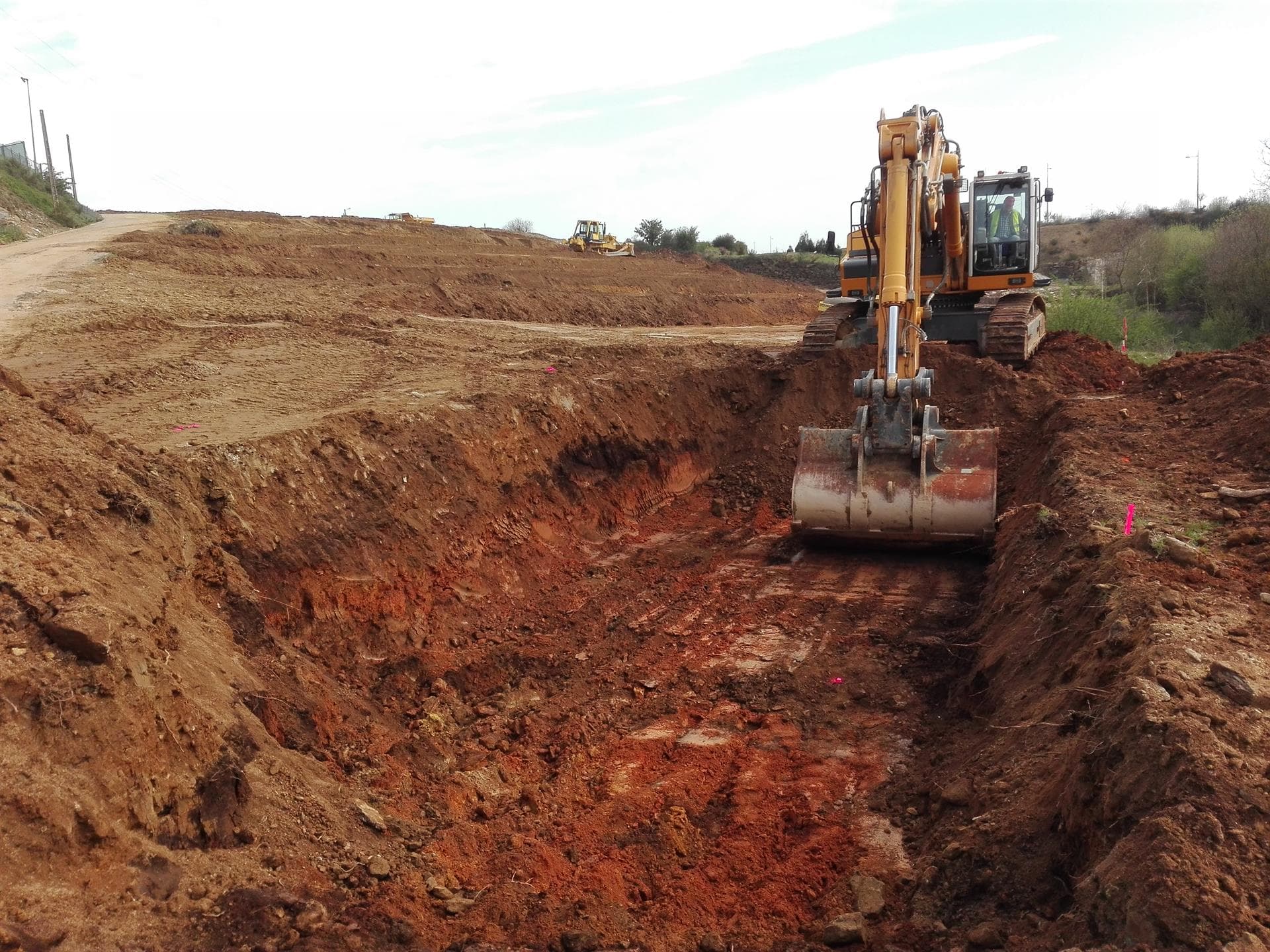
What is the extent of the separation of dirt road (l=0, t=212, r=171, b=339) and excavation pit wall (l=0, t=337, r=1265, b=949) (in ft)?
24.9

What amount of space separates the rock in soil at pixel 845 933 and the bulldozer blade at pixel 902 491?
506cm

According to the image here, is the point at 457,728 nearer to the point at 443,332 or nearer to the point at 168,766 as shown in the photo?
the point at 168,766

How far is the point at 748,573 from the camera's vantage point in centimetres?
903

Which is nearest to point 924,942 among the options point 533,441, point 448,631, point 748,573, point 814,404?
point 448,631

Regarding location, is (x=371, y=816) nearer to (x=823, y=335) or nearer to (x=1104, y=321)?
(x=823, y=335)

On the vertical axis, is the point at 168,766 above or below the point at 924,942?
above

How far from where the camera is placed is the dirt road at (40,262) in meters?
13.8

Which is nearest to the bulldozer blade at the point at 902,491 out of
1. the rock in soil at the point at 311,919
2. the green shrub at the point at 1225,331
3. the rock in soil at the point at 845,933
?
the rock in soil at the point at 845,933

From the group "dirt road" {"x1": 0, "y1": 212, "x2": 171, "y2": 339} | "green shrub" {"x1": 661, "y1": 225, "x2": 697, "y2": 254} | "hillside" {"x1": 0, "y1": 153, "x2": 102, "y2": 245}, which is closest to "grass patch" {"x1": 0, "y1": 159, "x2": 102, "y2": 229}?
"hillside" {"x1": 0, "y1": 153, "x2": 102, "y2": 245}

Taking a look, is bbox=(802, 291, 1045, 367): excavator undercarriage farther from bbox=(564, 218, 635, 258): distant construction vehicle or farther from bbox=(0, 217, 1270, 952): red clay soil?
bbox=(564, 218, 635, 258): distant construction vehicle

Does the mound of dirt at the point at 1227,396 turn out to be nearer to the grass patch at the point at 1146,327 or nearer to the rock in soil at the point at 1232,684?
the rock in soil at the point at 1232,684

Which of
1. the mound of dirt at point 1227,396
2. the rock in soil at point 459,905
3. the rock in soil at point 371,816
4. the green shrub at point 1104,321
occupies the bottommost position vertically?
the rock in soil at point 459,905

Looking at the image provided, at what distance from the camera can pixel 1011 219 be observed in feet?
43.5

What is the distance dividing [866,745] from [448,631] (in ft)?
11.1
